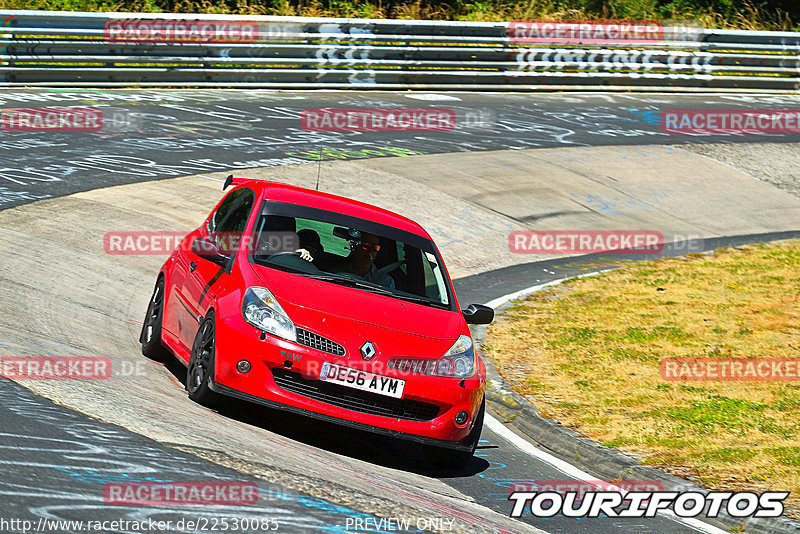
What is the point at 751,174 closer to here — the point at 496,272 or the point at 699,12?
the point at 496,272

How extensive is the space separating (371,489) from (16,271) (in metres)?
5.66

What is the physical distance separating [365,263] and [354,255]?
11cm

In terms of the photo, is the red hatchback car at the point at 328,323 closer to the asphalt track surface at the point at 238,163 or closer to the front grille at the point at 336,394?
the front grille at the point at 336,394

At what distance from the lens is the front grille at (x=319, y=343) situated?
Answer: 271 inches

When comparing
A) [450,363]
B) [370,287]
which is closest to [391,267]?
[370,287]

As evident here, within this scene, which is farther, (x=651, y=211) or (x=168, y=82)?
(x=168, y=82)

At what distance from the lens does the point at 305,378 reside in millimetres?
6855

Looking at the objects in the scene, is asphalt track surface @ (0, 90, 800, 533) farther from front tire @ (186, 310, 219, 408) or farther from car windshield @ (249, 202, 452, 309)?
car windshield @ (249, 202, 452, 309)

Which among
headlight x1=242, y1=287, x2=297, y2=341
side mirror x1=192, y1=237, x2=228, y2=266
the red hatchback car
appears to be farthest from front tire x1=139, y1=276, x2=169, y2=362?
headlight x1=242, y1=287, x2=297, y2=341

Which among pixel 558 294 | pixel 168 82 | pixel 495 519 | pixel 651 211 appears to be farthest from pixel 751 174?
pixel 495 519

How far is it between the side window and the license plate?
5.89 ft

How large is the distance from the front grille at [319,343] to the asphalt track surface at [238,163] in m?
0.77

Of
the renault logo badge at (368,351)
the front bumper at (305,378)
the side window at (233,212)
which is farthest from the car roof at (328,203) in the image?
the renault logo badge at (368,351)

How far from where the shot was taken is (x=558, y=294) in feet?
44.2
